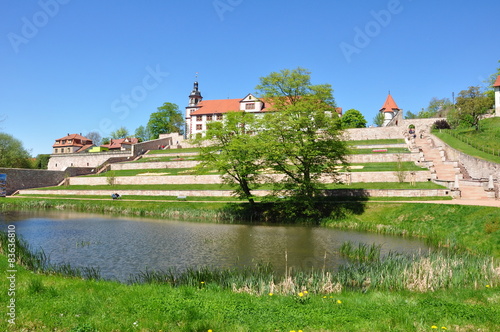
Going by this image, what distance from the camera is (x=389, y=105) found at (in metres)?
105

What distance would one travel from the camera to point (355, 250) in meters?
19.9

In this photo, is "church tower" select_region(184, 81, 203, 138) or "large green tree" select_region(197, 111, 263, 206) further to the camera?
"church tower" select_region(184, 81, 203, 138)

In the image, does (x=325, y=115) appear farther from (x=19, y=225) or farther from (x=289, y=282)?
(x=19, y=225)

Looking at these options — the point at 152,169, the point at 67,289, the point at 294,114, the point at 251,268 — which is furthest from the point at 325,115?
the point at 152,169

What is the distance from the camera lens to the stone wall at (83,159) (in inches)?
3204

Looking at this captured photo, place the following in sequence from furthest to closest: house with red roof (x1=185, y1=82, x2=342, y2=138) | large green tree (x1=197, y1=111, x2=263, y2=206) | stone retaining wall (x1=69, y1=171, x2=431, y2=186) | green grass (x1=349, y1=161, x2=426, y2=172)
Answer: house with red roof (x1=185, y1=82, x2=342, y2=138)
green grass (x1=349, y1=161, x2=426, y2=172)
stone retaining wall (x1=69, y1=171, x2=431, y2=186)
large green tree (x1=197, y1=111, x2=263, y2=206)

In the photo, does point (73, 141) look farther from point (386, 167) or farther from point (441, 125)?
point (441, 125)

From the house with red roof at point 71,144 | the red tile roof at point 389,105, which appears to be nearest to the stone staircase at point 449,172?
the red tile roof at point 389,105

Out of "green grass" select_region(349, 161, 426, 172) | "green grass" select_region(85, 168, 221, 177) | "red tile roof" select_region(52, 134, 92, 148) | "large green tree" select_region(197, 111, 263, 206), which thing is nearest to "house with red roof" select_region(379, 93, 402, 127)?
"green grass" select_region(349, 161, 426, 172)

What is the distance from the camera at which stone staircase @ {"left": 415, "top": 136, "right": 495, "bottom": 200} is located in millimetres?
35594

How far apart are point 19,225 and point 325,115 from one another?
30.9 meters

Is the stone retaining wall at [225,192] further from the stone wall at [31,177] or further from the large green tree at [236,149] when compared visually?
the large green tree at [236,149]

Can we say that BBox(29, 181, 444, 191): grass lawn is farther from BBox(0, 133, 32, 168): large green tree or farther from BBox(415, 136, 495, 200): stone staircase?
BBox(0, 133, 32, 168): large green tree

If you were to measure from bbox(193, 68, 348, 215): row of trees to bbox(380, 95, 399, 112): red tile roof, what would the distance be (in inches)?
2894
